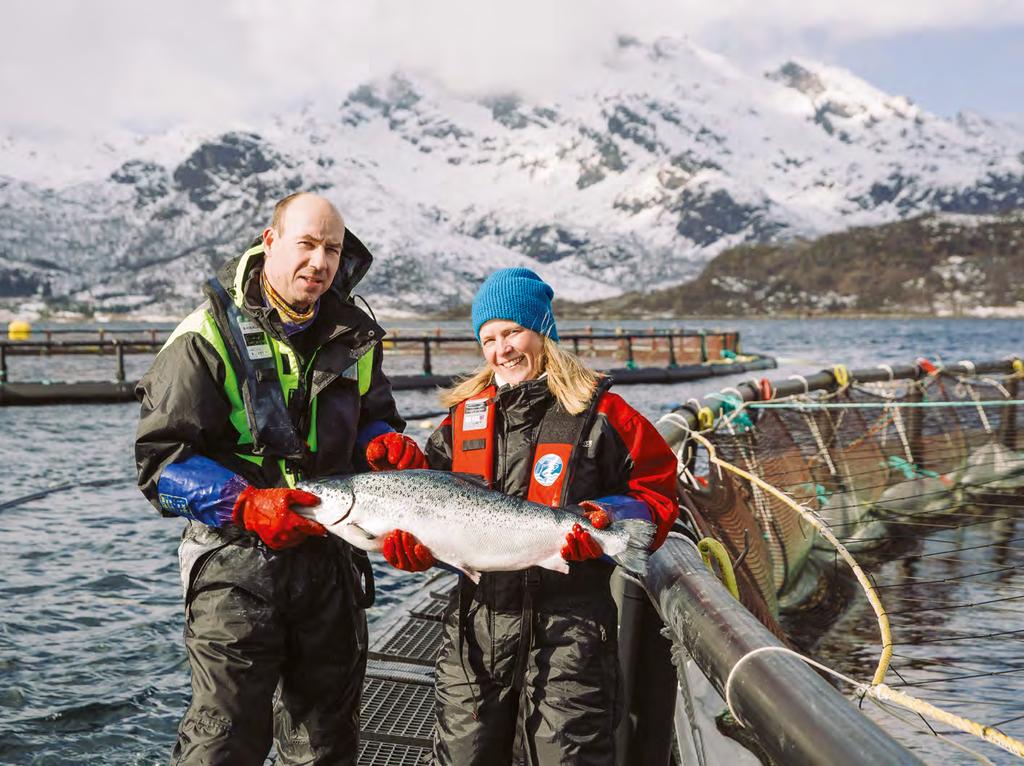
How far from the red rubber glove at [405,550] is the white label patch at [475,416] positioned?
21.6 inches

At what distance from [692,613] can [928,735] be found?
4.09m

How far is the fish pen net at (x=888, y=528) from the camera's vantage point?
598cm

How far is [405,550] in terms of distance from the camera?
3146mm

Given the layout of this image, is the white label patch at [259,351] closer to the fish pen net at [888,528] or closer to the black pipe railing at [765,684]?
the black pipe railing at [765,684]

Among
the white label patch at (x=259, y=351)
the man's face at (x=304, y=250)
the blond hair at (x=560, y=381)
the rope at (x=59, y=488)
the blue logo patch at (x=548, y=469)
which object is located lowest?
the rope at (x=59, y=488)

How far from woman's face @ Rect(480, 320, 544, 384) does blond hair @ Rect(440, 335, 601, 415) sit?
0.06m

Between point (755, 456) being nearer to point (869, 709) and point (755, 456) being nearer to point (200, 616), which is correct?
point (869, 709)

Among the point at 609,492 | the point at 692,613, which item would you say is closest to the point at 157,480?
the point at 609,492

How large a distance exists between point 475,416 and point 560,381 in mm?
350

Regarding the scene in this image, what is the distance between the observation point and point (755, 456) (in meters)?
7.38

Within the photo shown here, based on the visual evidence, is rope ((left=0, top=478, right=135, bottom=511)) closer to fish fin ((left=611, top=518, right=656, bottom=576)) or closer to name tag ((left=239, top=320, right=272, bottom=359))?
name tag ((left=239, top=320, right=272, bottom=359))

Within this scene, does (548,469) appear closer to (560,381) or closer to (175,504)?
(560,381)

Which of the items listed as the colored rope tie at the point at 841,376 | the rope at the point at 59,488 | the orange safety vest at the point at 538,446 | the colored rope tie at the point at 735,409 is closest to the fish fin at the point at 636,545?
the orange safety vest at the point at 538,446

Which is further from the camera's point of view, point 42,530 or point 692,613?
point 42,530
